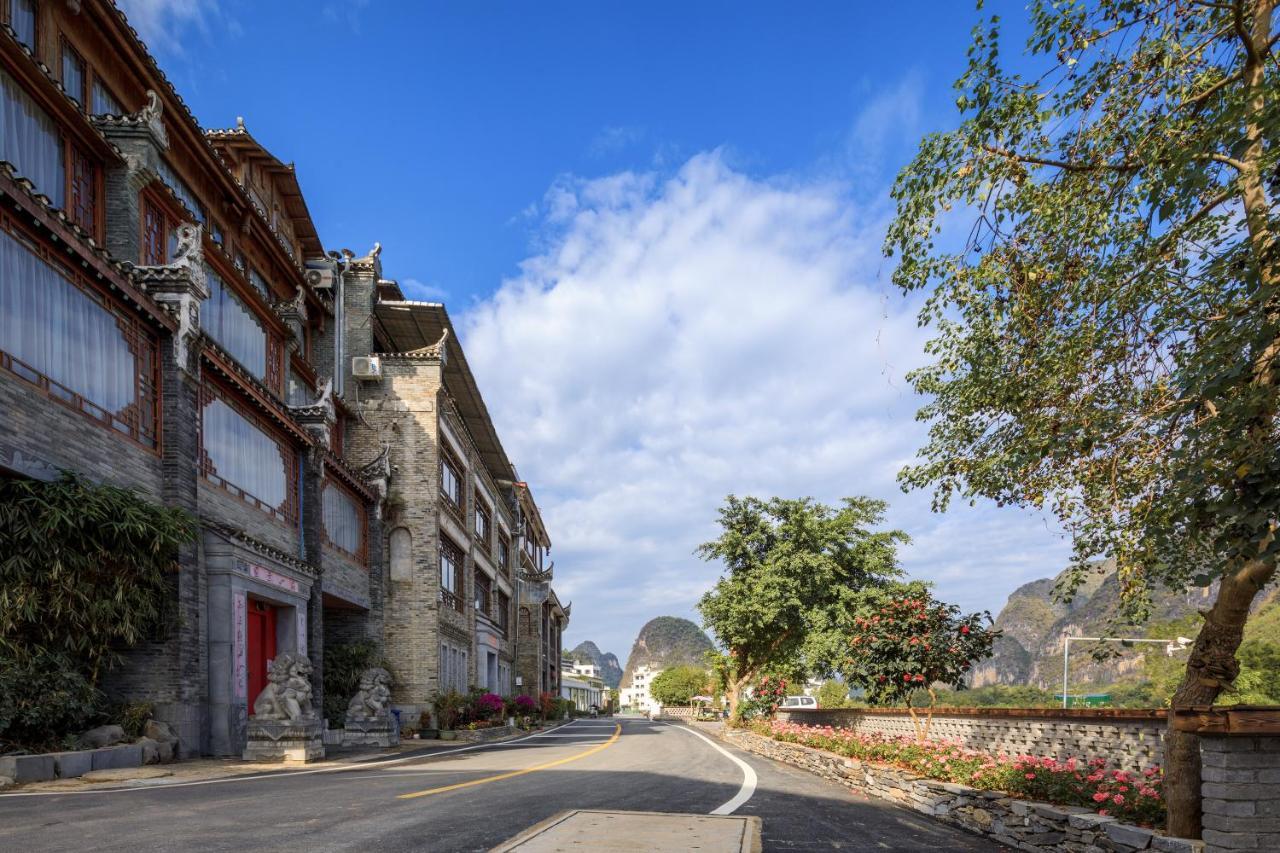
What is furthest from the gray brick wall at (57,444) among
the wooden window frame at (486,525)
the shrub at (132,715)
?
the wooden window frame at (486,525)

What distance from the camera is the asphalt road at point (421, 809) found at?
838 centimetres

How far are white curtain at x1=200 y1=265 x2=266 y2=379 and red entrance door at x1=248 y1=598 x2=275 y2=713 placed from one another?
695 centimetres

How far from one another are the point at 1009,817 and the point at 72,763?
12855mm

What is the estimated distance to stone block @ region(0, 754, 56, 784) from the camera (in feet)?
39.9

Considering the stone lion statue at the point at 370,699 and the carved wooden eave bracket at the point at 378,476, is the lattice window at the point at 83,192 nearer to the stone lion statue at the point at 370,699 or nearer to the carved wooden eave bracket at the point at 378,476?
the stone lion statue at the point at 370,699

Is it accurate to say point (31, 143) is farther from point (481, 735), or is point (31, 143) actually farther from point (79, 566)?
point (481, 735)

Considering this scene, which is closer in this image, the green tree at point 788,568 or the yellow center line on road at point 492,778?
the yellow center line on road at point 492,778

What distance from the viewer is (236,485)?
74.0 ft

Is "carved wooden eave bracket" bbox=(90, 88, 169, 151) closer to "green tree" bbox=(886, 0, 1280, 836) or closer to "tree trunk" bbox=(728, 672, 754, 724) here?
"green tree" bbox=(886, 0, 1280, 836)

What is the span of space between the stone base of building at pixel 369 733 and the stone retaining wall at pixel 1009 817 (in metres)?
14.2

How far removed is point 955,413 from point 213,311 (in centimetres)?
1899

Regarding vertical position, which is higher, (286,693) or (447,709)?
(286,693)

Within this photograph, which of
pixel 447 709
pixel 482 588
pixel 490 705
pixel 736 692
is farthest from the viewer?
pixel 482 588

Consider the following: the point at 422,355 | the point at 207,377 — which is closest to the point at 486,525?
the point at 422,355
